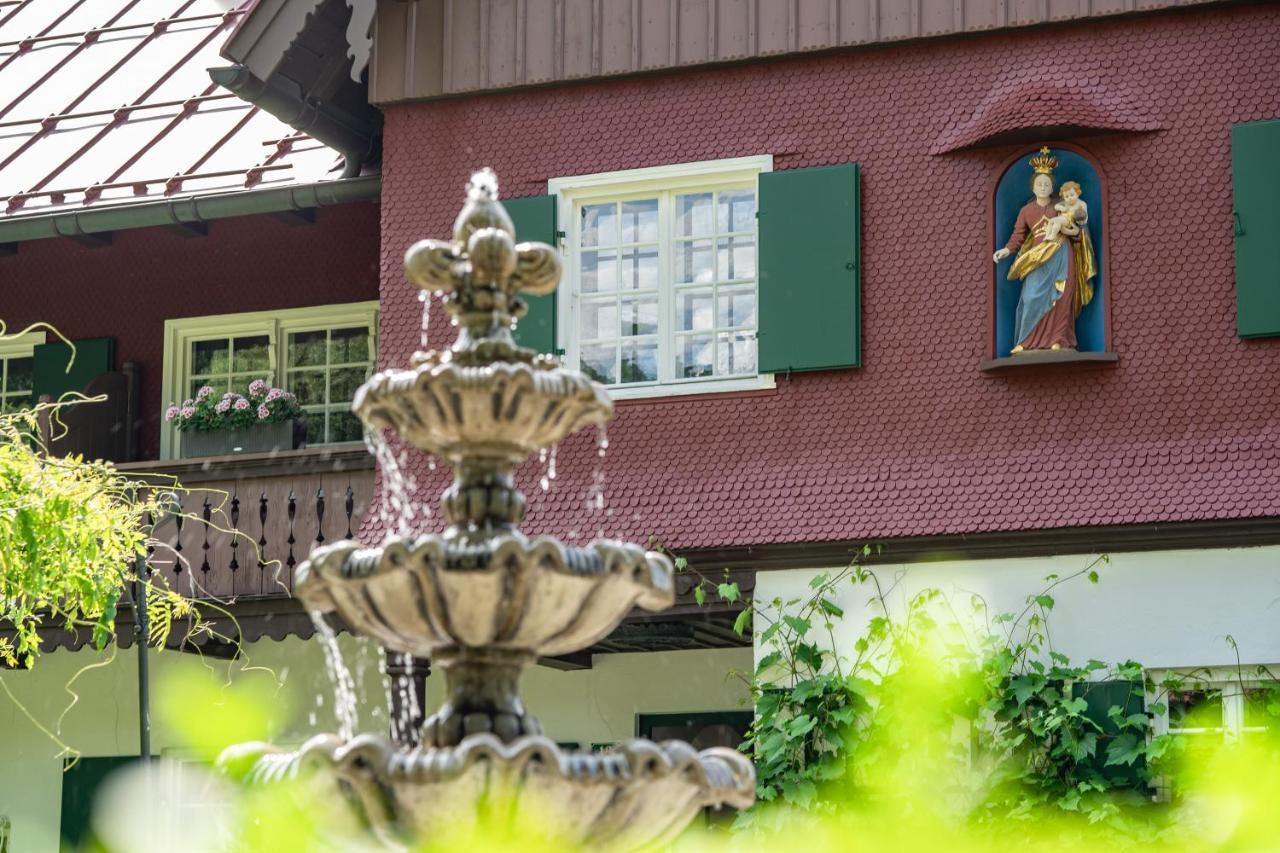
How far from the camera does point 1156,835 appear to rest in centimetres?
1184

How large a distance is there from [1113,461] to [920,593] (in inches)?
53.6

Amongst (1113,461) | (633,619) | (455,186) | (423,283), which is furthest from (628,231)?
(423,283)

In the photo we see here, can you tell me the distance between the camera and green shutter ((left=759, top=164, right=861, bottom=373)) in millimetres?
13359

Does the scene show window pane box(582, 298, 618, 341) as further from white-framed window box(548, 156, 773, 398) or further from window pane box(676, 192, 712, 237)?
window pane box(676, 192, 712, 237)

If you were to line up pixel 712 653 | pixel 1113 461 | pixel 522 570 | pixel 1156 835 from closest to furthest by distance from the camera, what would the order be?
pixel 522 570 < pixel 1156 835 < pixel 1113 461 < pixel 712 653

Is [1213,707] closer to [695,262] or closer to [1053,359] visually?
[1053,359]

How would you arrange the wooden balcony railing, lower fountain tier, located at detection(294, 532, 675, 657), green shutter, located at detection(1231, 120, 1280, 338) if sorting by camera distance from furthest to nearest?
the wooden balcony railing
green shutter, located at detection(1231, 120, 1280, 338)
lower fountain tier, located at detection(294, 532, 675, 657)

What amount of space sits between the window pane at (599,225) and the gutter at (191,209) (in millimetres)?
1578

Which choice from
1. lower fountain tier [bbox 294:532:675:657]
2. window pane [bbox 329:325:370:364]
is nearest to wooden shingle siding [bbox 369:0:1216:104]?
window pane [bbox 329:325:370:364]

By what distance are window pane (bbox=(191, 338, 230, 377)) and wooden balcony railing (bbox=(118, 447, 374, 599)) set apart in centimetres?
191

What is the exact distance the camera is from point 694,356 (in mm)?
13875

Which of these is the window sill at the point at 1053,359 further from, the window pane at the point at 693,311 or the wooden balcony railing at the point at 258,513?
the wooden balcony railing at the point at 258,513

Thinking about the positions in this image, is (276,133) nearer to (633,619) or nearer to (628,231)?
(628,231)

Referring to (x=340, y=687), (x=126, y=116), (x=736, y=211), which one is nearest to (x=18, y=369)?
(x=126, y=116)
